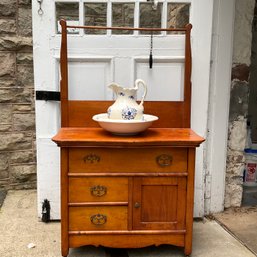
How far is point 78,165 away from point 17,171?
4.17 ft

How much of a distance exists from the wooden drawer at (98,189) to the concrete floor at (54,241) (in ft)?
1.25

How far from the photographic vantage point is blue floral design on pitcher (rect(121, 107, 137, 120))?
1904mm

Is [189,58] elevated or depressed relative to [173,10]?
depressed

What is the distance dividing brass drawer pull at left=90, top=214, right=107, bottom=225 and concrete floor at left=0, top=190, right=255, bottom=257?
0.24 metres

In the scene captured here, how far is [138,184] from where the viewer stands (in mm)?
1904

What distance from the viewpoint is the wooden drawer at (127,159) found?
188 cm

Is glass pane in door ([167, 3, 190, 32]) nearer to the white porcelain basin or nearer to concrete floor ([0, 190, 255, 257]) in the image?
the white porcelain basin

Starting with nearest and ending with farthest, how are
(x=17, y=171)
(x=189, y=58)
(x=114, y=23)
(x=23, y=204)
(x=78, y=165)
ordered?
(x=78, y=165)
(x=189, y=58)
(x=114, y=23)
(x=23, y=204)
(x=17, y=171)

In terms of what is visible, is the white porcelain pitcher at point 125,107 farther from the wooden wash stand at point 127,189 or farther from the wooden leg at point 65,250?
the wooden leg at point 65,250

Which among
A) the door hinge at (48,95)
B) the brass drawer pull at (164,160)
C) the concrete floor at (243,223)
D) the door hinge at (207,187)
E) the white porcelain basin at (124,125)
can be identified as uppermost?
the door hinge at (48,95)

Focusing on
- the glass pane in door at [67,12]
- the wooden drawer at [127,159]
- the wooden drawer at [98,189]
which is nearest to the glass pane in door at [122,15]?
the glass pane in door at [67,12]

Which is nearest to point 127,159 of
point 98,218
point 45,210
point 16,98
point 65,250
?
point 98,218

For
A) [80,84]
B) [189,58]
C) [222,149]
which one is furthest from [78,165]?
[222,149]

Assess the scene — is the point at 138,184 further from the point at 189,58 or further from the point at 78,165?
the point at 189,58
